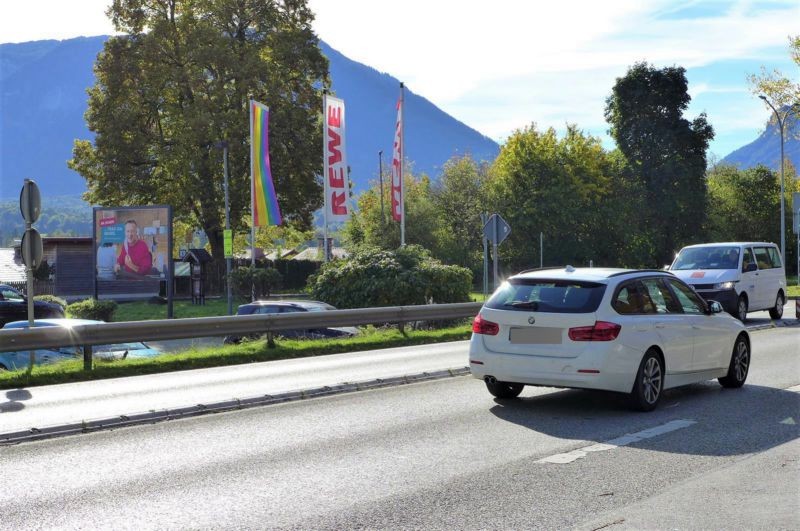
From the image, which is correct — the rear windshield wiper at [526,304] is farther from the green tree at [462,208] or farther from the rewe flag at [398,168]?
the green tree at [462,208]

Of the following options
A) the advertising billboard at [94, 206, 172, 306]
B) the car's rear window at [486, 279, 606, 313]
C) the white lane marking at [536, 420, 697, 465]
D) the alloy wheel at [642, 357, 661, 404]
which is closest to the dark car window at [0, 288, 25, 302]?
the advertising billboard at [94, 206, 172, 306]

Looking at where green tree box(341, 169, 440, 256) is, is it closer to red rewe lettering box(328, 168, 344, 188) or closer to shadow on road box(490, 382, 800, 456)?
red rewe lettering box(328, 168, 344, 188)

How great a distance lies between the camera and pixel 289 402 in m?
10.4

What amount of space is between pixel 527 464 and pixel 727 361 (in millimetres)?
4964

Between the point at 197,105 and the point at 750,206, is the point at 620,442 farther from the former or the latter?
the point at 750,206

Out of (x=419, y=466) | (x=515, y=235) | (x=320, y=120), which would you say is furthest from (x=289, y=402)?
(x=515, y=235)

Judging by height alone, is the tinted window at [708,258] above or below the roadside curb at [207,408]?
above

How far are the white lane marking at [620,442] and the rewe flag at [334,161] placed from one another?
22862 mm

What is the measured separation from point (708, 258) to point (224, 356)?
12368 mm

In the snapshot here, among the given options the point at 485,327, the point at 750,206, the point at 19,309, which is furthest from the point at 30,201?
the point at 750,206

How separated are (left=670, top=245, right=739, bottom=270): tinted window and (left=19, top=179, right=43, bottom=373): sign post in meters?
14.6

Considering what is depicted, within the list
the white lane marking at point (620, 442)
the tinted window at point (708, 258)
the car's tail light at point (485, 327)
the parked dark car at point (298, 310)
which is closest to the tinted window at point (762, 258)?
the tinted window at point (708, 258)

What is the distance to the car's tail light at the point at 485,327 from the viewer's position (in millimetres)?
9609

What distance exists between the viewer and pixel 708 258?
22141 millimetres
